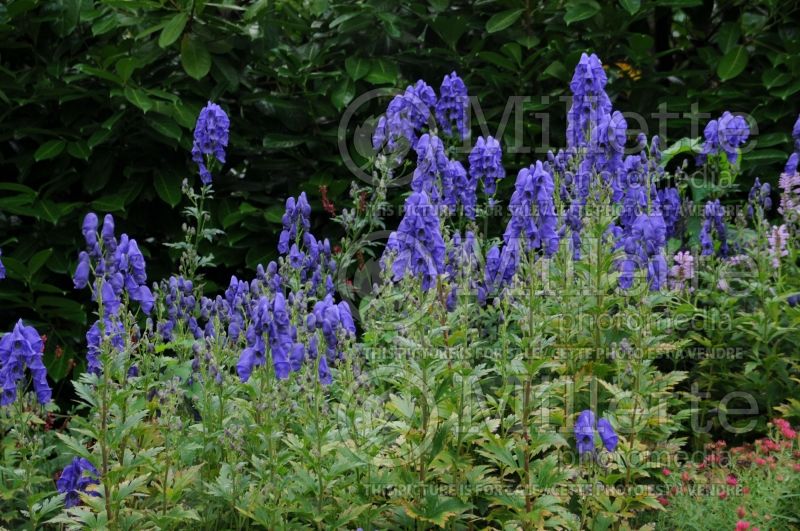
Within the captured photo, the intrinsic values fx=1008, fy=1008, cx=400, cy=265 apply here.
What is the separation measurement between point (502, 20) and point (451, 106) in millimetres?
1446

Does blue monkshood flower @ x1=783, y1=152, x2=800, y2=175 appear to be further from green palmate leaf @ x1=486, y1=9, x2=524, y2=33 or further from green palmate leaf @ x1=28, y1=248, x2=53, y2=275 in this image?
green palmate leaf @ x1=28, y1=248, x2=53, y2=275

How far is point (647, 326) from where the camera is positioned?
4375mm

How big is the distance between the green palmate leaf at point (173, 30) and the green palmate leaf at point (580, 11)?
233 centimetres

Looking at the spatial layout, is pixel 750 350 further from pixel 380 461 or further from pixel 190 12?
pixel 190 12

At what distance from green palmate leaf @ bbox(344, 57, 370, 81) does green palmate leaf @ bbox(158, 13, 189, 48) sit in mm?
1030

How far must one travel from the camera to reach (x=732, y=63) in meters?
6.30

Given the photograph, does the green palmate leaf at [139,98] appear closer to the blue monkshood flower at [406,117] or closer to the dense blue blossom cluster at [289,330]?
the blue monkshood flower at [406,117]

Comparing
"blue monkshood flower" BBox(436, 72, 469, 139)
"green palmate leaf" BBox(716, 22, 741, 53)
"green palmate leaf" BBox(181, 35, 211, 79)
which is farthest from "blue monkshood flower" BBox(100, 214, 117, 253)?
"green palmate leaf" BBox(716, 22, 741, 53)

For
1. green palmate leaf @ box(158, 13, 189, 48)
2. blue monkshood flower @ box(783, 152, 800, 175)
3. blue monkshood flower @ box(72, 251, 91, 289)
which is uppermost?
green palmate leaf @ box(158, 13, 189, 48)

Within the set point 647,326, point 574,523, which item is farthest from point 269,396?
point 647,326

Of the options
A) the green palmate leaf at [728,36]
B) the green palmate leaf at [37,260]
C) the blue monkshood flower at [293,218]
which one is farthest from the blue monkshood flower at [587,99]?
the green palmate leaf at [37,260]

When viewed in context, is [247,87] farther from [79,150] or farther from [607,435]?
[607,435]

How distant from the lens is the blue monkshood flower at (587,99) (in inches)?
187

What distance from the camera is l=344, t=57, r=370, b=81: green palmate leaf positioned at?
6.29 m
